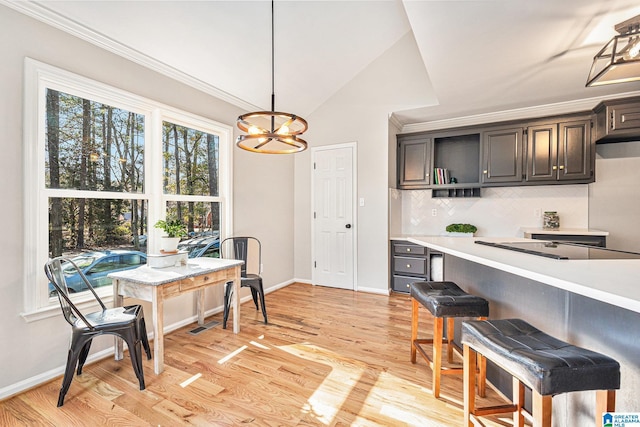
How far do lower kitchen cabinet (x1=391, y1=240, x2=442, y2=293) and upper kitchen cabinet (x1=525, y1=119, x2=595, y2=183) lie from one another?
5.39 ft

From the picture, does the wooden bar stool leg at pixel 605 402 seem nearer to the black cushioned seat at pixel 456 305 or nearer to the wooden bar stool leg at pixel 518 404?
the wooden bar stool leg at pixel 518 404

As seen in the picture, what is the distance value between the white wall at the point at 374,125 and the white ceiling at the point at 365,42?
Answer: 0.07 meters

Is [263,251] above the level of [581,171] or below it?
below

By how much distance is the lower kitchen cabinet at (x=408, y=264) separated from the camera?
155 inches

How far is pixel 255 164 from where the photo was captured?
156 inches

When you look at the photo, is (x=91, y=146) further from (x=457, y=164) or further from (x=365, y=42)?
(x=457, y=164)

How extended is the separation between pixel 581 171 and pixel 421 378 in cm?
328

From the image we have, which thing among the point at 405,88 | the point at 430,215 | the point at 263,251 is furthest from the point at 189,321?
the point at 405,88

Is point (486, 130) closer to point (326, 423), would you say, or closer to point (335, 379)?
point (335, 379)

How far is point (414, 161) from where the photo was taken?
4.27 metres

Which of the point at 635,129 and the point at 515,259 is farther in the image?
the point at 635,129

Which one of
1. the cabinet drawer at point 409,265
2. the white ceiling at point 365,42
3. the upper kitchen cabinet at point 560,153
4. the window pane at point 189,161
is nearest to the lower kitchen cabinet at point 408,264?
the cabinet drawer at point 409,265

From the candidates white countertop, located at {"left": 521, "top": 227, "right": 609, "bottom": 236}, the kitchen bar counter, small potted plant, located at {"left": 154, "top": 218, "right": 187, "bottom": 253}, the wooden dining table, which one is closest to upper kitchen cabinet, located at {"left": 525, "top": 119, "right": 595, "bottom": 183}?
white countertop, located at {"left": 521, "top": 227, "right": 609, "bottom": 236}

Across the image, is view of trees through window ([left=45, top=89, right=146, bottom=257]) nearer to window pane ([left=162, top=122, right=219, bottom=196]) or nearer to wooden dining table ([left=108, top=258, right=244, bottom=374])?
window pane ([left=162, top=122, right=219, bottom=196])
